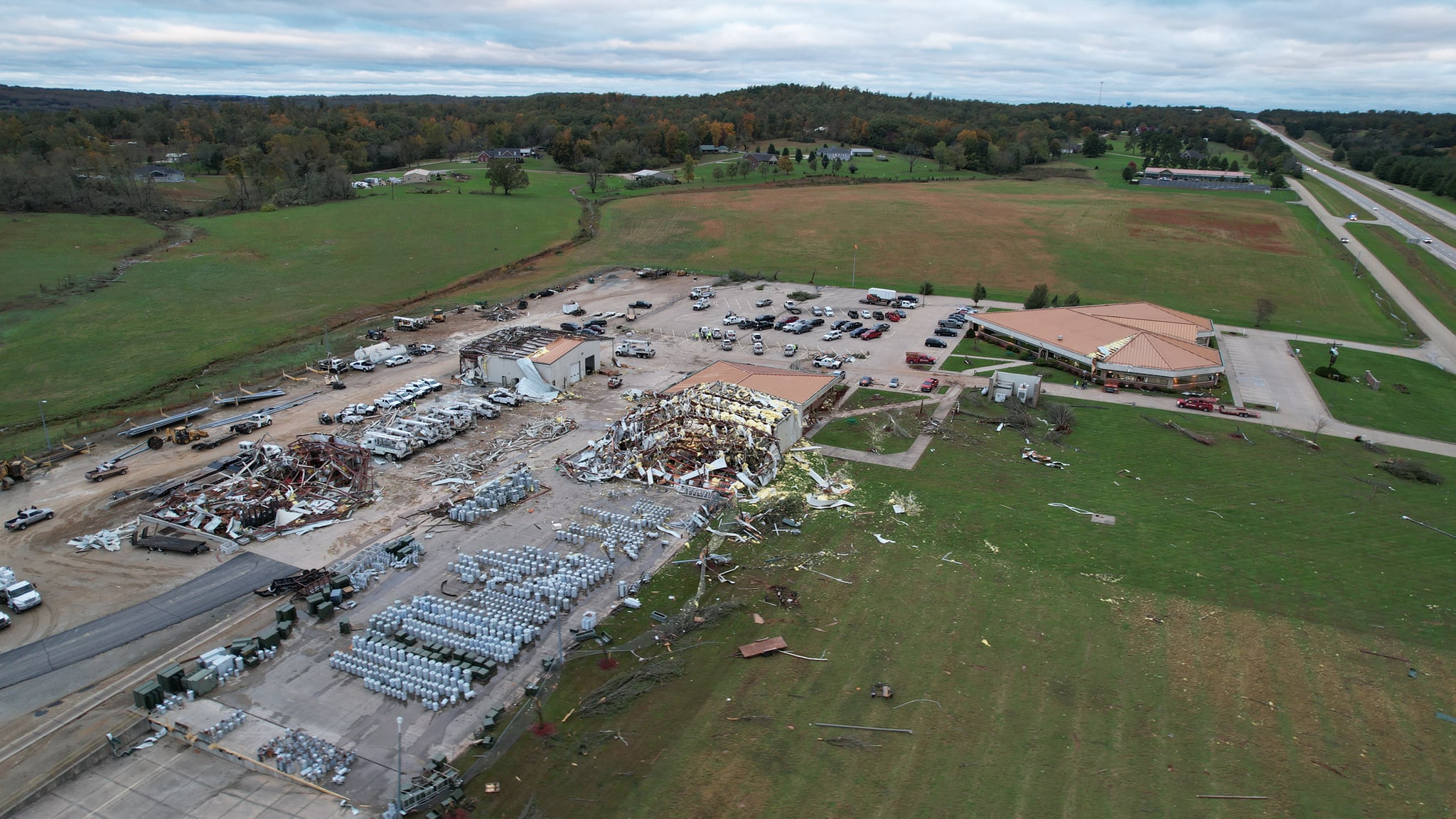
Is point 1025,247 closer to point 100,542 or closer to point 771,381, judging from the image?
point 771,381

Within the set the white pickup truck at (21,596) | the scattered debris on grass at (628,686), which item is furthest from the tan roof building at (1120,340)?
the white pickup truck at (21,596)

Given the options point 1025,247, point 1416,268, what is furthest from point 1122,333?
point 1416,268

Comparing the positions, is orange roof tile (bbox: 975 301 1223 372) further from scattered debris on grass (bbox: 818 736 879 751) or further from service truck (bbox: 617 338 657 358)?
scattered debris on grass (bbox: 818 736 879 751)

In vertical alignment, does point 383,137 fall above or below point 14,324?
above

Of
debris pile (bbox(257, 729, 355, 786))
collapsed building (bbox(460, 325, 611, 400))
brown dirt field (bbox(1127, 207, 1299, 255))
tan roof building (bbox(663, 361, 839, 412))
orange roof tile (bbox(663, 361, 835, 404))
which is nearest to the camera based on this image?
debris pile (bbox(257, 729, 355, 786))

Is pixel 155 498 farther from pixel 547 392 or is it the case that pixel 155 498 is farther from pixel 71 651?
pixel 547 392

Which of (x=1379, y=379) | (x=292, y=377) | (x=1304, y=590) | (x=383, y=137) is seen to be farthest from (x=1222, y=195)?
(x=383, y=137)

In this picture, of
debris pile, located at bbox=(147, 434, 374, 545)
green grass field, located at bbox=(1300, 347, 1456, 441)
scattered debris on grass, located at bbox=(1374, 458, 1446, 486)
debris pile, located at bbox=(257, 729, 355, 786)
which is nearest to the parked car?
debris pile, located at bbox=(147, 434, 374, 545)
